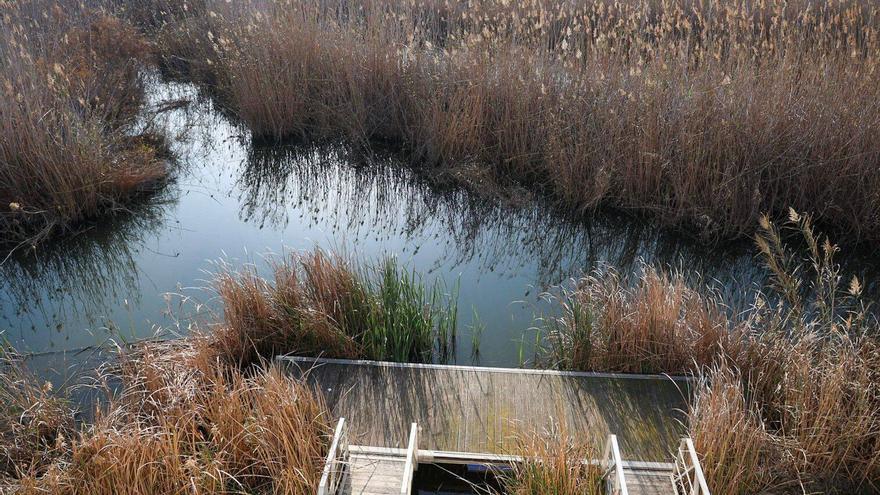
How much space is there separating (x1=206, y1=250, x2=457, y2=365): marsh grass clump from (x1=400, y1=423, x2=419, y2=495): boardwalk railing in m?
0.84

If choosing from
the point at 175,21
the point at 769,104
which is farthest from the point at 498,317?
the point at 175,21

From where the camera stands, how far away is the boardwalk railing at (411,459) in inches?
113

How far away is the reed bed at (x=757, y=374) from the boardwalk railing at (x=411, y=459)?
1.13 meters

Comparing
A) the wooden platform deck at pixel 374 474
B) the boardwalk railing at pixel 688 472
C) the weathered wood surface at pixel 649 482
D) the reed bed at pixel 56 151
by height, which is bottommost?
the weathered wood surface at pixel 649 482

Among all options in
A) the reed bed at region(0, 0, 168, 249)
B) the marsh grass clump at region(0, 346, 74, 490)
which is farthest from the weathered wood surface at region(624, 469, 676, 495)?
the reed bed at region(0, 0, 168, 249)

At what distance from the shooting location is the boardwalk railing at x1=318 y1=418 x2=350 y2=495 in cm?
281

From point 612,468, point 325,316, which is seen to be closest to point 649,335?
point 612,468

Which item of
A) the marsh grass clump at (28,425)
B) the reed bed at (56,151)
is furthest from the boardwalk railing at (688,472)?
the reed bed at (56,151)

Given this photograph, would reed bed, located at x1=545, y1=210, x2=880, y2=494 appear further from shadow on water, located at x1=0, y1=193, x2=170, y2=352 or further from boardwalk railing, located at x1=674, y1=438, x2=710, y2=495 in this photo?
shadow on water, located at x1=0, y1=193, x2=170, y2=352

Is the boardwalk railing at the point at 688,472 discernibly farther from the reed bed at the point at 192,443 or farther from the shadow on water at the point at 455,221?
the shadow on water at the point at 455,221

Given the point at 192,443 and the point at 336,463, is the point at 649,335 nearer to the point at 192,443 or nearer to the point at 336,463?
the point at 336,463

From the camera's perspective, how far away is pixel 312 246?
5613 mm

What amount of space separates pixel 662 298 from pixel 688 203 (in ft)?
6.23

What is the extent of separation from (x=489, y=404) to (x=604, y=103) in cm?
333
